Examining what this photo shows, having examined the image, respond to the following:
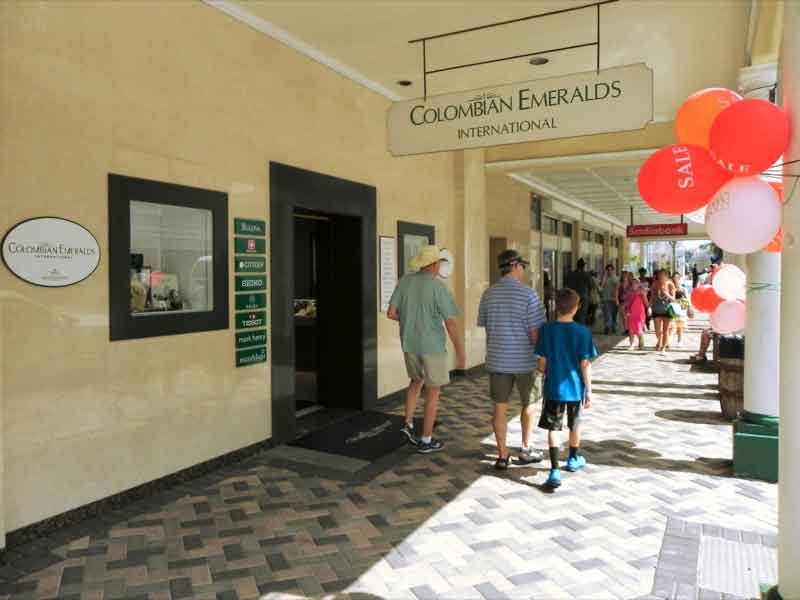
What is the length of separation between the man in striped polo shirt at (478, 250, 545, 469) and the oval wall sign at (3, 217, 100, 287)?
2459 millimetres

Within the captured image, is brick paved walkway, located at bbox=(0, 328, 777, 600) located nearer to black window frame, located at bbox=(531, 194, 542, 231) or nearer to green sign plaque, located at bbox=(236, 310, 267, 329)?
green sign plaque, located at bbox=(236, 310, 267, 329)

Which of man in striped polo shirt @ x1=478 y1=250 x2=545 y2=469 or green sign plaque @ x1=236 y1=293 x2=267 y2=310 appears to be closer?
Answer: man in striped polo shirt @ x1=478 y1=250 x2=545 y2=469

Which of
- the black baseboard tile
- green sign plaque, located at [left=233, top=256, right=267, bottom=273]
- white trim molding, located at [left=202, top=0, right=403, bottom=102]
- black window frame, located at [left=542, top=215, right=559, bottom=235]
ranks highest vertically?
white trim molding, located at [left=202, top=0, right=403, bottom=102]

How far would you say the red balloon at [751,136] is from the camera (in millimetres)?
2172

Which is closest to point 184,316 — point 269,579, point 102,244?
point 102,244

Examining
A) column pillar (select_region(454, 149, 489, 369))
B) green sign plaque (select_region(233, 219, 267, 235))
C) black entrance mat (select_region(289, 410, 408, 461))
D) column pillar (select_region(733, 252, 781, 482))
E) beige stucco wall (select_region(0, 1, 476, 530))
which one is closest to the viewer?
beige stucco wall (select_region(0, 1, 476, 530))

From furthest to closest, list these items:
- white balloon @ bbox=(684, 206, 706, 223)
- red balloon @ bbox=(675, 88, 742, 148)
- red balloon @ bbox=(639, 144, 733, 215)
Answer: white balloon @ bbox=(684, 206, 706, 223) → red balloon @ bbox=(675, 88, 742, 148) → red balloon @ bbox=(639, 144, 733, 215)

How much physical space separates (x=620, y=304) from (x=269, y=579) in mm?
12227

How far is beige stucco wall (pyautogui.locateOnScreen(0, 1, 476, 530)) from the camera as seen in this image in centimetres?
307

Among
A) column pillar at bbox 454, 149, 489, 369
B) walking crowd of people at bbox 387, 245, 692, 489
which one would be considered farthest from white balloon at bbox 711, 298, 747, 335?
column pillar at bbox 454, 149, 489, 369

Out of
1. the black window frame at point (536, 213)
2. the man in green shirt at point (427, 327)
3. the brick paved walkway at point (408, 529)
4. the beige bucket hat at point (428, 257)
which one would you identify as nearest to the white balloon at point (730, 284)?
the brick paved walkway at point (408, 529)

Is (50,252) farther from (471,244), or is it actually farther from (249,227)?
(471,244)

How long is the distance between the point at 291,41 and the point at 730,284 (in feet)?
12.8

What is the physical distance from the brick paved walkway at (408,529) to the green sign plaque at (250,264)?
144cm
